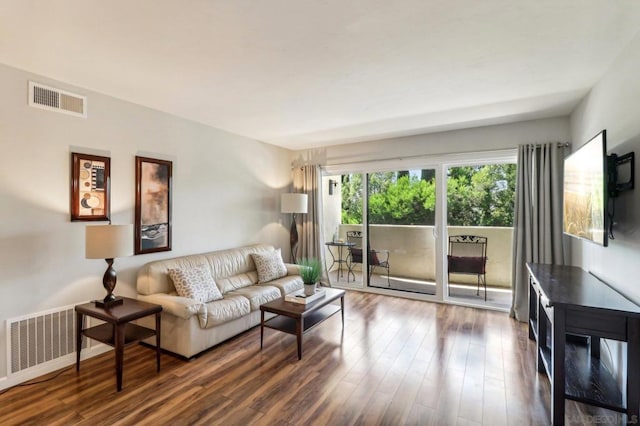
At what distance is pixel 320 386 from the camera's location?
242 cm

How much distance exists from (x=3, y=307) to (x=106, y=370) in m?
0.93

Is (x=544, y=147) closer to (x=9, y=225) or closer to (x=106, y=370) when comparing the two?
(x=106, y=370)

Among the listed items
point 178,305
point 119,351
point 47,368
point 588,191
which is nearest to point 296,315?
point 178,305

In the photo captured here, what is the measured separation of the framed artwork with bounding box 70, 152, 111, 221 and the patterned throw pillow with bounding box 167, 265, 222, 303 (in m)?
0.89

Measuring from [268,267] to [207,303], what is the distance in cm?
116

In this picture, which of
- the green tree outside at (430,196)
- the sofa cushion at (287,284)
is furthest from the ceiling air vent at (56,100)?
the green tree outside at (430,196)

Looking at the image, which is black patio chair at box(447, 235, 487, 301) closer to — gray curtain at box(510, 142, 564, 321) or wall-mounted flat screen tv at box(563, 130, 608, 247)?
gray curtain at box(510, 142, 564, 321)

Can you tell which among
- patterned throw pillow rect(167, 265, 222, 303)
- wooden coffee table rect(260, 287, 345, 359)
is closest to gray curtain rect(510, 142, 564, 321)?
wooden coffee table rect(260, 287, 345, 359)

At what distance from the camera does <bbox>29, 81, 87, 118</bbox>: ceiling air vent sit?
2560 millimetres

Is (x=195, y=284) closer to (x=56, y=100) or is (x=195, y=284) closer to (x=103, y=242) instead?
(x=103, y=242)

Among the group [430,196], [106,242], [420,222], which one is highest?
[430,196]

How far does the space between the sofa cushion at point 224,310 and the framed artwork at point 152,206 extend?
1.02 m

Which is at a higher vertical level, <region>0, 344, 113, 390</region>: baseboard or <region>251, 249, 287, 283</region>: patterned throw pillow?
<region>251, 249, 287, 283</region>: patterned throw pillow

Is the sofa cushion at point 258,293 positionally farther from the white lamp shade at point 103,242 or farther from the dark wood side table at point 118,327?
the white lamp shade at point 103,242
